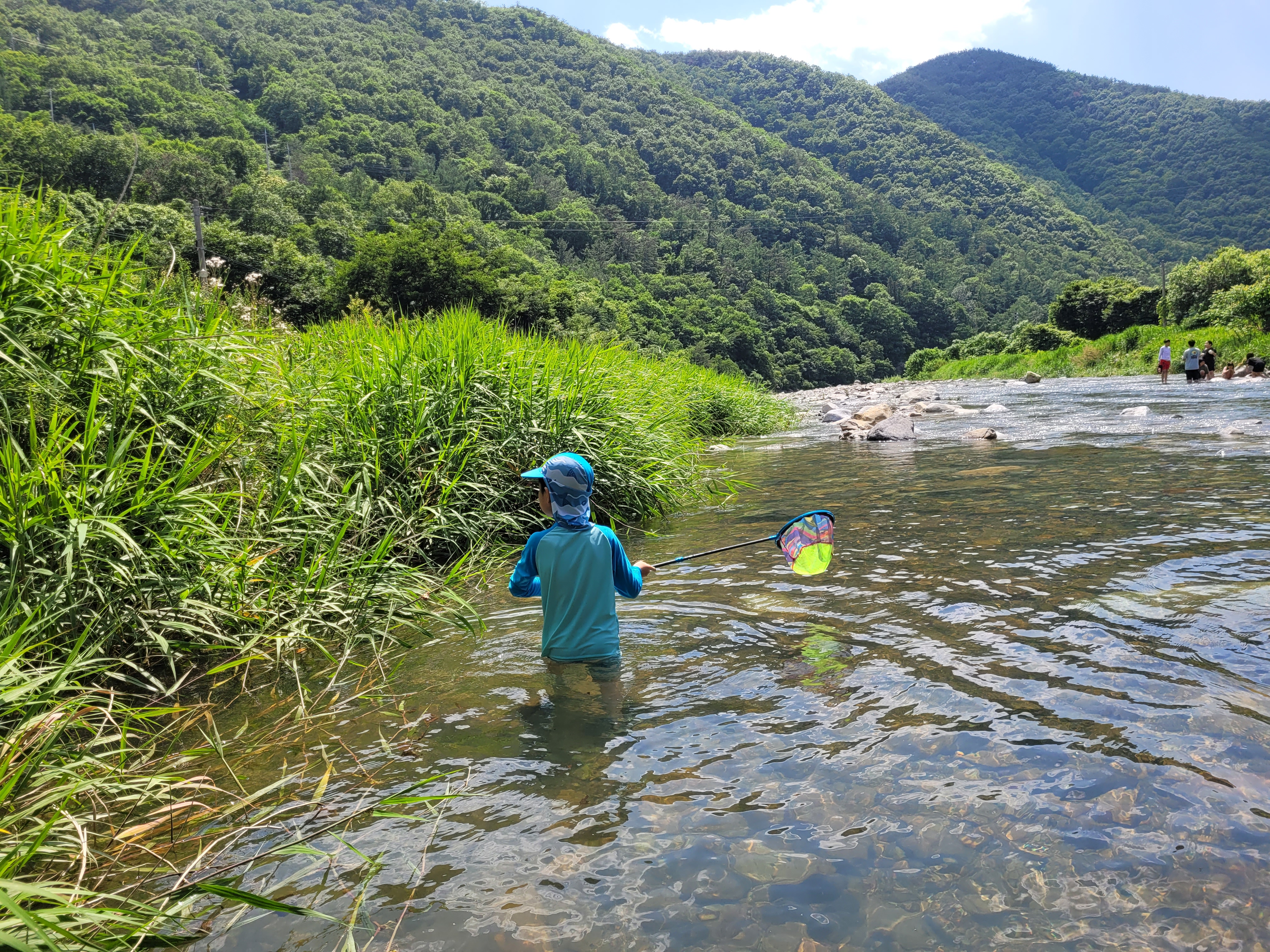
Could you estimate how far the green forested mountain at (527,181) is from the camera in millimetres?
50031

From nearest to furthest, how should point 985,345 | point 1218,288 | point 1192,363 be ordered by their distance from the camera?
point 1192,363
point 1218,288
point 985,345

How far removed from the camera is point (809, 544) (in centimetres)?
533

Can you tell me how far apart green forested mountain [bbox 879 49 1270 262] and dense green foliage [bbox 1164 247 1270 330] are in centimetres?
6296

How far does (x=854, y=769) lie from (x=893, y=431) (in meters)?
14.3

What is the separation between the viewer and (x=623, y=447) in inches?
318

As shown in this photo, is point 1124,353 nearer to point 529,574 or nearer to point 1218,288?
point 1218,288

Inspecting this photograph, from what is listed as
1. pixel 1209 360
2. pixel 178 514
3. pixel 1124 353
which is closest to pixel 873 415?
pixel 1209 360

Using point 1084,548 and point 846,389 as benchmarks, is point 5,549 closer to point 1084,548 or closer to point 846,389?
point 1084,548

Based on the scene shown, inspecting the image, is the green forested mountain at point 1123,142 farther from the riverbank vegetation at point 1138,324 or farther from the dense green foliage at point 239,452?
the dense green foliage at point 239,452

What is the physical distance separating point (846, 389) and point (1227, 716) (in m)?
46.4

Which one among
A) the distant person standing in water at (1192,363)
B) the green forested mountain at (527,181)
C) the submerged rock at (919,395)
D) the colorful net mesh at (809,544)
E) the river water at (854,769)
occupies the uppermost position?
the green forested mountain at (527,181)

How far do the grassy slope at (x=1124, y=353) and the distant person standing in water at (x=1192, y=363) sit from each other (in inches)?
165

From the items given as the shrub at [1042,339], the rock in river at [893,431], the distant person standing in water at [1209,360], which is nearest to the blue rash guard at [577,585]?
the rock in river at [893,431]

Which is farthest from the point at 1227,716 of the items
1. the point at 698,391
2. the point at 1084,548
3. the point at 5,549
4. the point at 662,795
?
the point at 698,391
